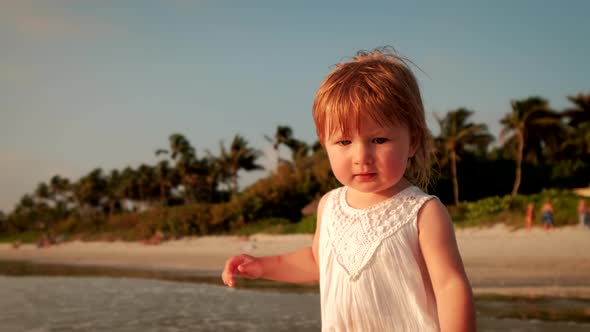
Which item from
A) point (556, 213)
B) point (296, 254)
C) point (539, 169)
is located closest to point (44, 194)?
point (539, 169)

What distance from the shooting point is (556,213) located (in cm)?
1731

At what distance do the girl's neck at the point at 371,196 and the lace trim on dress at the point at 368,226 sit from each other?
0.02m

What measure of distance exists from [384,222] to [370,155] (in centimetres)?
19

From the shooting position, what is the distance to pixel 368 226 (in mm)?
1646

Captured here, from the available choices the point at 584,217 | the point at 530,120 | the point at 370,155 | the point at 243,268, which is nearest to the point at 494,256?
the point at 584,217

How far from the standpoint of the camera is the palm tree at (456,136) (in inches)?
1294

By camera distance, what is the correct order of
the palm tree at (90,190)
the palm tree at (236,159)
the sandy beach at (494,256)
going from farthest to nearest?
the palm tree at (90,190), the palm tree at (236,159), the sandy beach at (494,256)

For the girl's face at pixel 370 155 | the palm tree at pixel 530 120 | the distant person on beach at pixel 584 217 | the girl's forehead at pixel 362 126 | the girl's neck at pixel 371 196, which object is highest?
the palm tree at pixel 530 120

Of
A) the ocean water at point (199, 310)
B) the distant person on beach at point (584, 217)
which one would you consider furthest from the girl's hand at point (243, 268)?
the distant person on beach at point (584, 217)

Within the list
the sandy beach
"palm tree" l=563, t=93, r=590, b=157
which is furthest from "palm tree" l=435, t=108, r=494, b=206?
the sandy beach

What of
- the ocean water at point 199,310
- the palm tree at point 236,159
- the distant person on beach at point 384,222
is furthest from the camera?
the palm tree at point 236,159

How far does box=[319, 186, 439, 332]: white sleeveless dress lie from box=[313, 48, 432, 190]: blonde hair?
21cm

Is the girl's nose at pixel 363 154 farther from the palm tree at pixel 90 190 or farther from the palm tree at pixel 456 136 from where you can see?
the palm tree at pixel 90 190

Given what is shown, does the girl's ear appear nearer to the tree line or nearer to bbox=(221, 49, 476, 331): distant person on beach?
bbox=(221, 49, 476, 331): distant person on beach
